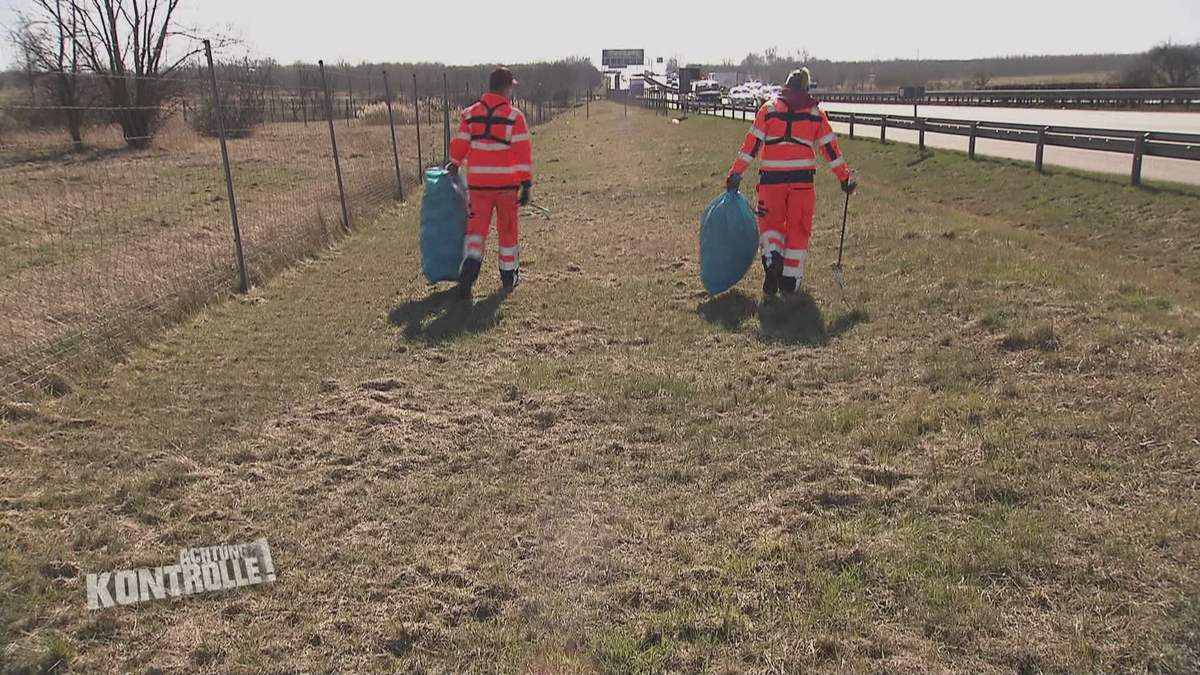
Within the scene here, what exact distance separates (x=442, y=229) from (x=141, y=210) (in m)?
9.55

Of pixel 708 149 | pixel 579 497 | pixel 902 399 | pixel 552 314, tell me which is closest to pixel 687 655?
pixel 579 497

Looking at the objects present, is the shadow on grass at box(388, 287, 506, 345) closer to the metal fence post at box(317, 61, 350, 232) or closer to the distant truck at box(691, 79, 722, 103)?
the metal fence post at box(317, 61, 350, 232)

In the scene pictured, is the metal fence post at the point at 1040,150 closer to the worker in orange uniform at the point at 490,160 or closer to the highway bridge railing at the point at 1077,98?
the worker in orange uniform at the point at 490,160

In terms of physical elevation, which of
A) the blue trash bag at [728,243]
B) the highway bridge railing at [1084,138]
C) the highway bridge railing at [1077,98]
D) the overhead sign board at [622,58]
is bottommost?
the blue trash bag at [728,243]

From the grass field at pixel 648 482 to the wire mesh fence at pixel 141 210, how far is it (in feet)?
1.68

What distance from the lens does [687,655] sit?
2.69 metres

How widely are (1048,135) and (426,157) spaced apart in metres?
15.9

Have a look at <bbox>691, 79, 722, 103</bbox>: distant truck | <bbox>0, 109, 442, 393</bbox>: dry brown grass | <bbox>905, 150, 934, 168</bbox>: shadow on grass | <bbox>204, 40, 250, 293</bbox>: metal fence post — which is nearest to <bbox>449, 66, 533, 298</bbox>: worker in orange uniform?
<bbox>204, 40, 250, 293</bbox>: metal fence post

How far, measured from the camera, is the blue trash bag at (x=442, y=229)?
25.7 ft

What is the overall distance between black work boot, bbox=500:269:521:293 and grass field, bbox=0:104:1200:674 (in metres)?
0.43

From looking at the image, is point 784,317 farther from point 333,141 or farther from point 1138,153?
point 1138,153

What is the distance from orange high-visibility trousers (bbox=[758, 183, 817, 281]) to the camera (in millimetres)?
6844

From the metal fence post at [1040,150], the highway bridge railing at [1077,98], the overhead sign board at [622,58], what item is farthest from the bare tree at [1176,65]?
the overhead sign board at [622,58]

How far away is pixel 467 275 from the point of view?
7.45 meters
